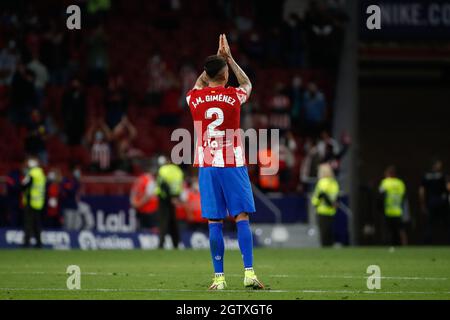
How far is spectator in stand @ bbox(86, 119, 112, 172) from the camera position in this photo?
103 ft

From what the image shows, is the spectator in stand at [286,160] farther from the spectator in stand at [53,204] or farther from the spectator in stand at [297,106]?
the spectator in stand at [53,204]

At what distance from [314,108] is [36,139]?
8.01m

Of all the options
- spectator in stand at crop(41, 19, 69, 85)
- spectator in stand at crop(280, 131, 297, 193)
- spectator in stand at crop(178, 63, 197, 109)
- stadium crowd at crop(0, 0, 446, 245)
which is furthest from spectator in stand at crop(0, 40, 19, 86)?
spectator in stand at crop(280, 131, 297, 193)

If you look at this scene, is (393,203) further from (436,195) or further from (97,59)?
(97,59)

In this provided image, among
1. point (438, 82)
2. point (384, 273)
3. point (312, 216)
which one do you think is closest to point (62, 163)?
point (312, 216)

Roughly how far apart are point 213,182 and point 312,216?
688 inches

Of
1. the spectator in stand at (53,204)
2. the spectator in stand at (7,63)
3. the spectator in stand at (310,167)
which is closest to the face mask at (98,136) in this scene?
the spectator in stand at (53,204)

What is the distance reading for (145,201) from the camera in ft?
95.9

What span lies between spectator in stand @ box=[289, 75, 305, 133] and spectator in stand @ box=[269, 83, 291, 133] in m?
0.15

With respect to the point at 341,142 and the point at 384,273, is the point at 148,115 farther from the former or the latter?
the point at 384,273

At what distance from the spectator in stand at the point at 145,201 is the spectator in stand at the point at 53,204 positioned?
6.01 ft

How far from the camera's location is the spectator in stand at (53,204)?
29.3 meters

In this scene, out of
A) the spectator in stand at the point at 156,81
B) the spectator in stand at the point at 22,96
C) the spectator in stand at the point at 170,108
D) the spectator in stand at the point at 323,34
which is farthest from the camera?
the spectator in stand at the point at 323,34
